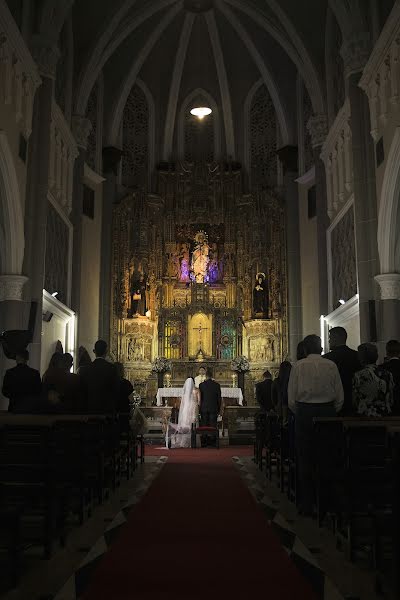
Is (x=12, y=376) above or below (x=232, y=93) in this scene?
below

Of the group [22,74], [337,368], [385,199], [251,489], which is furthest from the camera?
[22,74]

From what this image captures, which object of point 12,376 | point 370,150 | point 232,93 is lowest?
point 12,376

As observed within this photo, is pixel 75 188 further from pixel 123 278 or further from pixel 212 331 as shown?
pixel 212 331

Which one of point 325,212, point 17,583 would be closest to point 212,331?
point 325,212

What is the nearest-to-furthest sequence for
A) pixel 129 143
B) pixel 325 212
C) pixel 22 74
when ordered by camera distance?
pixel 22 74
pixel 325 212
pixel 129 143

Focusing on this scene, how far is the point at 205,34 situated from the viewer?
2350 centimetres

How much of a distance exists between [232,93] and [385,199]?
12417mm

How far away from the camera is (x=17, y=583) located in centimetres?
425

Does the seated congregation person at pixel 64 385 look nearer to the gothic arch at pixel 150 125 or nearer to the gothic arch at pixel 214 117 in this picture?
the gothic arch at pixel 150 125

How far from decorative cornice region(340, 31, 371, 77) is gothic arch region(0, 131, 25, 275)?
309 inches

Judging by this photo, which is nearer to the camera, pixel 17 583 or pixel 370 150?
pixel 17 583

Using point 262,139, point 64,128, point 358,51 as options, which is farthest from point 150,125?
point 358,51

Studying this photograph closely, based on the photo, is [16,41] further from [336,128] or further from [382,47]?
[336,128]

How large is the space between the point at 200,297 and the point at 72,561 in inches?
695
